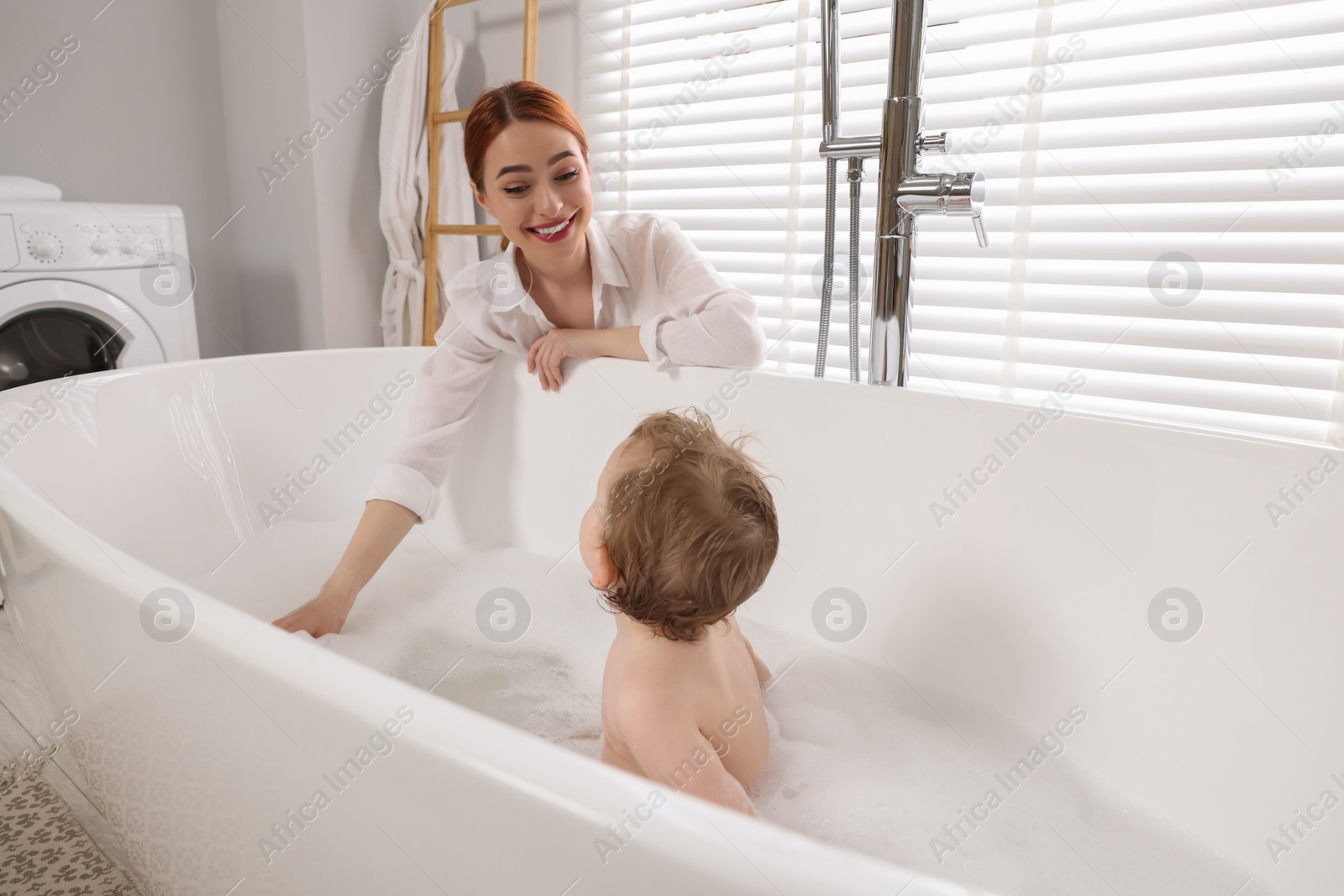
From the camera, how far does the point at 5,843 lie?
1000 mm

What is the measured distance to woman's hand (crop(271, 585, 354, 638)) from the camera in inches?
45.1

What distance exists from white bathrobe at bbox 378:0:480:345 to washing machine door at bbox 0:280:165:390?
665 mm

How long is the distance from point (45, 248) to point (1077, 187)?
2093mm

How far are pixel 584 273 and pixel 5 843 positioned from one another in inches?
43.1

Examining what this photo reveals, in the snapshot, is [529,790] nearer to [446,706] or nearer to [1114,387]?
[446,706]

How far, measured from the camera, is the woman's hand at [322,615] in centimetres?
114

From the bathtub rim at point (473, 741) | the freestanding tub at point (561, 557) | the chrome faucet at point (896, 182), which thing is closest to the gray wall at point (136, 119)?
the freestanding tub at point (561, 557)

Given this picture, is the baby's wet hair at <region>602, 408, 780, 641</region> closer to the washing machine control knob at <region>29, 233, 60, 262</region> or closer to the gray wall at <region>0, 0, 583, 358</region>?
the washing machine control knob at <region>29, 233, 60, 262</region>

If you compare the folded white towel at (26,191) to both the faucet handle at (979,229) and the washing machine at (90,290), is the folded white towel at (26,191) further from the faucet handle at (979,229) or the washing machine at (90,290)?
the faucet handle at (979,229)

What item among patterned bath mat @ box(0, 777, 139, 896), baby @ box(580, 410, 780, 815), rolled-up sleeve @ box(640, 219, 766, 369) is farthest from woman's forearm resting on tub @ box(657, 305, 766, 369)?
patterned bath mat @ box(0, 777, 139, 896)

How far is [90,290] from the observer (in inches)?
73.5

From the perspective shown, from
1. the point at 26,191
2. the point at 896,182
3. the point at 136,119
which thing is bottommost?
the point at 896,182

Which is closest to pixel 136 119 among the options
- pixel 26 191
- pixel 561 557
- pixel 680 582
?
pixel 26 191

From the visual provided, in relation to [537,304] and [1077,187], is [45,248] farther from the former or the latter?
[1077,187]
